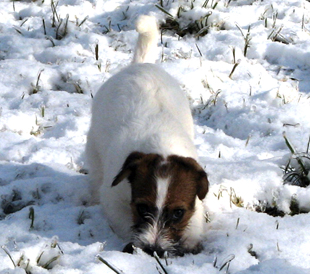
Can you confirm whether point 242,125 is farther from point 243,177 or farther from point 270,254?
point 270,254

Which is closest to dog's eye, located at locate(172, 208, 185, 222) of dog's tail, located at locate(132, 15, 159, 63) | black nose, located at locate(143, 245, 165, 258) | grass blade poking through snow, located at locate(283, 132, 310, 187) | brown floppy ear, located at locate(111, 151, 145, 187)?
black nose, located at locate(143, 245, 165, 258)

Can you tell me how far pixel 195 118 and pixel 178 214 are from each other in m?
2.43

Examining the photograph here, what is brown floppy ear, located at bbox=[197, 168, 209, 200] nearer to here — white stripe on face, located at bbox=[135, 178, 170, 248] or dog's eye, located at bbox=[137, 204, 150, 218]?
white stripe on face, located at bbox=[135, 178, 170, 248]

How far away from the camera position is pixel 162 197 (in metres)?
3.41

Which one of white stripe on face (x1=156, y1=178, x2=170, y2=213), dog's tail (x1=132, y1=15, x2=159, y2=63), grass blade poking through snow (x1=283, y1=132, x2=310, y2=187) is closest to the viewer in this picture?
white stripe on face (x1=156, y1=178, x2=170, y2=213)

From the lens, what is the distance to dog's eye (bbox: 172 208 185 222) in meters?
3.48

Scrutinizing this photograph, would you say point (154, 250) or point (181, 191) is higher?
point (181, 191)

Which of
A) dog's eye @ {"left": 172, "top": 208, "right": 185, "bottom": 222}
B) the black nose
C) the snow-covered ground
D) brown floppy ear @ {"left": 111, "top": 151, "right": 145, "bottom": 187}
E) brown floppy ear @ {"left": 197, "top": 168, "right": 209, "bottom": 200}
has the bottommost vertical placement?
the snow-covered ground

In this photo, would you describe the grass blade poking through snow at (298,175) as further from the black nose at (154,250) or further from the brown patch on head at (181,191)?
the black nose at (154,250)

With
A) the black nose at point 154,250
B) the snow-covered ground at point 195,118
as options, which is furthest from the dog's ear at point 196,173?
the black nose at point 154,250

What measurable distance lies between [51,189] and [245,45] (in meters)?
3.35

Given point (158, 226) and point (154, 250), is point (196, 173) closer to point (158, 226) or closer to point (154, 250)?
point (158, 226)

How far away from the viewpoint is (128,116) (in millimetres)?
4125

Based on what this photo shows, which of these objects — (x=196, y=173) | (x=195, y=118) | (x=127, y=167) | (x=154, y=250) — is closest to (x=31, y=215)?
(x=127, y=167)
